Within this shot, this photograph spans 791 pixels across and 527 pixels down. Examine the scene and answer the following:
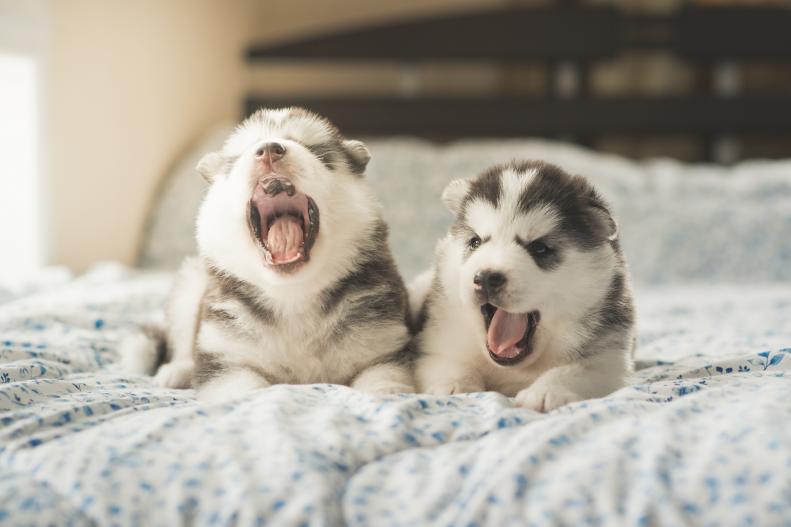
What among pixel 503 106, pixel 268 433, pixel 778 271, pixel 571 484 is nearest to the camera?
pixel 571 484

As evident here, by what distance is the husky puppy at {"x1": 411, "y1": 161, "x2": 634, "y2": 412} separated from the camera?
5.77 ft

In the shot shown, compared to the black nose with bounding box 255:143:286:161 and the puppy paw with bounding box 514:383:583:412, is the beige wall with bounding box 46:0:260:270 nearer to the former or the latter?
the black nose with bounding box 255:143:286:161

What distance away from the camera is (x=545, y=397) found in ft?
5.48

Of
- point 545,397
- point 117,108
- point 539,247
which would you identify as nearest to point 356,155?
point 539,247

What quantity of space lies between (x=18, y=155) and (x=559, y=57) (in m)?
3.07

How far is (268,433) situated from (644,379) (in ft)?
3.17

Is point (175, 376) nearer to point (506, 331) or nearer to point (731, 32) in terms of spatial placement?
point (506, 331)

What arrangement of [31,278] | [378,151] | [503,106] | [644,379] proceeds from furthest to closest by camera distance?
[503,106] → [378,151] → [31,278] → [644,379]

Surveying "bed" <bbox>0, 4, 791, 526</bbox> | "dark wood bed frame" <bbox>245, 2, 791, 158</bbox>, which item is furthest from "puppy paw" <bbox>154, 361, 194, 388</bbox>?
"dark wood bed frame" <bbox>245, 2, 791, 158</bbox>

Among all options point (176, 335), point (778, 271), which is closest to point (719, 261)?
point (778, 271)

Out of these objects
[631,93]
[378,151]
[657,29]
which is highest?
[657,29]

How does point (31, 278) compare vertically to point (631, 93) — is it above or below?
below

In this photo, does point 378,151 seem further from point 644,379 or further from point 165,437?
point 165,437

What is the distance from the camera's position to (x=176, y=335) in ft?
7.49
